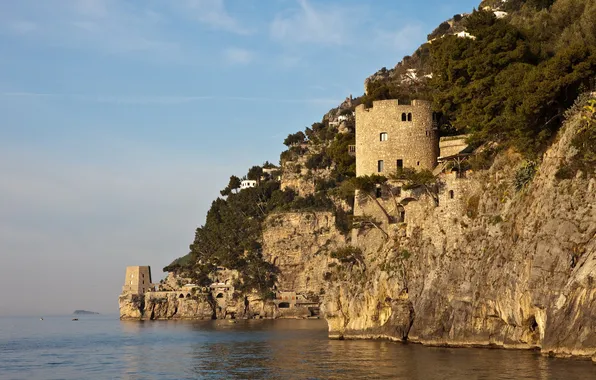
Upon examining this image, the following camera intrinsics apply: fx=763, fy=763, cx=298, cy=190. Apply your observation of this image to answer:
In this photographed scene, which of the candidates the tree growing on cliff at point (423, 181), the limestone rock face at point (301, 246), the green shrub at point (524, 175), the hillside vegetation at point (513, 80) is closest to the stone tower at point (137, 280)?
the limestone rock face at point (301, 246)

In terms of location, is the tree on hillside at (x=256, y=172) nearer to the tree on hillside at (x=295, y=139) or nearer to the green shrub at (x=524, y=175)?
the tree on hillside at (x=295, y=139)

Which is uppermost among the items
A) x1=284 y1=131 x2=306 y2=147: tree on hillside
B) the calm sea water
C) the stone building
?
x1=284 y1=131 x2=306 y2=147: tree on hillside

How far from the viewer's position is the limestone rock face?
10481cm

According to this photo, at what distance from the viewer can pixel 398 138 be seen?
4944cm

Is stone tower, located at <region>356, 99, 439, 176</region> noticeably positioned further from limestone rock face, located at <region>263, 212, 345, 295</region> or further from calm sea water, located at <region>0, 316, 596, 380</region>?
limestone rock face, located at <region>263, 212, 345, 295</region>

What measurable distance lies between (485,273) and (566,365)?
9.98m

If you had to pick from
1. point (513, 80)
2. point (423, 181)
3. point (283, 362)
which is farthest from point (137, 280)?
point (513, 80)

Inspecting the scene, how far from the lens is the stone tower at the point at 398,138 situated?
49344 mm

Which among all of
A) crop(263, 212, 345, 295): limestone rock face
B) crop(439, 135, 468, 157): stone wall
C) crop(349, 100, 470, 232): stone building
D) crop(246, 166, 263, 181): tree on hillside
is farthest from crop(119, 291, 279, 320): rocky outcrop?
crop(439, 135, 468, 157): stone wall

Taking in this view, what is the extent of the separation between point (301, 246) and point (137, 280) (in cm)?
3172

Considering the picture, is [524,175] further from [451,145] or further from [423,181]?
[451,145]

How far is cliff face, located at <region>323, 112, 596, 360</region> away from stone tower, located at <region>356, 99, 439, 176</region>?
3.87 metres

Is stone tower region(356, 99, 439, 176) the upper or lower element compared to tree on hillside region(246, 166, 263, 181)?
lower

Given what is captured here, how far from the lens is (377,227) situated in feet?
163
